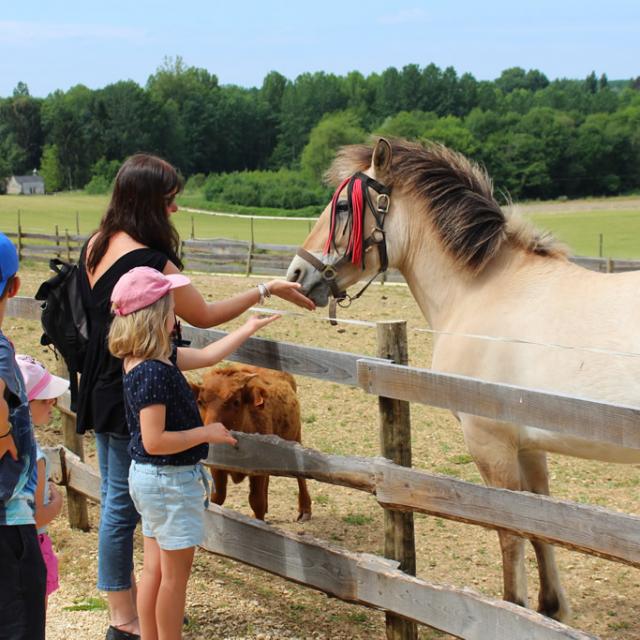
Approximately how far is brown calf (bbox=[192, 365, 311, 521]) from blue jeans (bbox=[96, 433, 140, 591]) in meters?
→ 1.64

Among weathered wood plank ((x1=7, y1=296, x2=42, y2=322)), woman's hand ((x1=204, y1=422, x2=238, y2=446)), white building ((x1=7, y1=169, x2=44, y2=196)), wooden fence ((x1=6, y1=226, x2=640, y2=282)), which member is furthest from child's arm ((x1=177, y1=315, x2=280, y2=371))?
white building ((x1=7, y1=169, x2=44, y2=196))

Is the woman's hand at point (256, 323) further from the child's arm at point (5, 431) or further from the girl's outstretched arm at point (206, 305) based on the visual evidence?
the child's arm at point (5, 431)

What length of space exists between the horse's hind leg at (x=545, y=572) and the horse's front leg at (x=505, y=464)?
303mm

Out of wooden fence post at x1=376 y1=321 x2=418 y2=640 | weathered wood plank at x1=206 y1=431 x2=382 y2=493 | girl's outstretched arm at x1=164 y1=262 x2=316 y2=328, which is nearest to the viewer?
girl's outstretched arm at x1=164 y1=262 x2=316 y2=328

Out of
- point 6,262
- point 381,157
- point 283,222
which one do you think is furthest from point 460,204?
point 283,222

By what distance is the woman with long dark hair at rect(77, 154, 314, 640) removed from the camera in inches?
142

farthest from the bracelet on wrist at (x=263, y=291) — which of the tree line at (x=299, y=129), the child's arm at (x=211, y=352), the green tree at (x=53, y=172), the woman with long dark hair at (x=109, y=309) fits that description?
the green tree at (x=53, y=172)

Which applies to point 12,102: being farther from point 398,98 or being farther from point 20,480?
point 20,480

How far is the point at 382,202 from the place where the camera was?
15.7ft

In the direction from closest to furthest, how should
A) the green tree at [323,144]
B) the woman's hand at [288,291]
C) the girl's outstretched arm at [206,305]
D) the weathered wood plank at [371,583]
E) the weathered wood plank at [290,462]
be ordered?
1. the weathered wood plank at [371,583]
2. the girl's outstretched arm at [206,305]
3. the weathered wood plank at [290,462]
4. the woman's hand at [288,291]
5. the green tree at [323,144]

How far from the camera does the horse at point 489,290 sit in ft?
12.9

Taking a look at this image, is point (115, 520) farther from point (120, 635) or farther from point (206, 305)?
point (206, 305)

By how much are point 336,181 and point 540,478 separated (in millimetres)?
2177

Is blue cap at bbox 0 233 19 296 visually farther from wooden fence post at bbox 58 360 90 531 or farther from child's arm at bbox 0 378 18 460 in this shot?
wooden fence post at bbox 58 360 90 531
